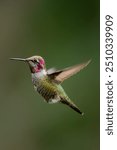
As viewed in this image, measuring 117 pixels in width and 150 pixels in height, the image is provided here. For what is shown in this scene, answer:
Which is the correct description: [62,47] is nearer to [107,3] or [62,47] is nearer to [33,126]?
[33,126]

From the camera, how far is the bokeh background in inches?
Answer: 89.0

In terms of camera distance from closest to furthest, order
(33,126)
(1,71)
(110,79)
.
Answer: (110,79), (1,71), (33,126)

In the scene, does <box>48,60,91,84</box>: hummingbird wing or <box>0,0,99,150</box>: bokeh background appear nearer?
<box>48,60,91,84</box>: hummingbird wing

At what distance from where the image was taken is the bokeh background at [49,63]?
226cm

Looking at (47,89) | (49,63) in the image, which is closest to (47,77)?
(47,89)

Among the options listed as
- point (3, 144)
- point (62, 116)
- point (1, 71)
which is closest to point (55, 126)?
point (62, 116)

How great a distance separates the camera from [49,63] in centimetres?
222

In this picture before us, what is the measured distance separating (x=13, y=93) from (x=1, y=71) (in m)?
0.09

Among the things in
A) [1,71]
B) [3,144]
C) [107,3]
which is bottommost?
[3,144]

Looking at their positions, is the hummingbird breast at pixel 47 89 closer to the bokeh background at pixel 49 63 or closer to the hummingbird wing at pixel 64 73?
the hummingbird wing at pixel 64 73

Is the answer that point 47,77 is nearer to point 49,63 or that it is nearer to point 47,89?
point 47,89

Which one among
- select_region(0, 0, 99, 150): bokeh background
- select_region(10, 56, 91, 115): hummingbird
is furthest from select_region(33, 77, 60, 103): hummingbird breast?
select_region(0, 0, 99, 150): bokeh background

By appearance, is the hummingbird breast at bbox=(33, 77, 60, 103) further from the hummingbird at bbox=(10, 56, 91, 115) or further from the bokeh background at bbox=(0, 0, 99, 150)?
the bokeh background at bbox=(0, 0, 99, 150)

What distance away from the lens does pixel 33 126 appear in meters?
2.39
